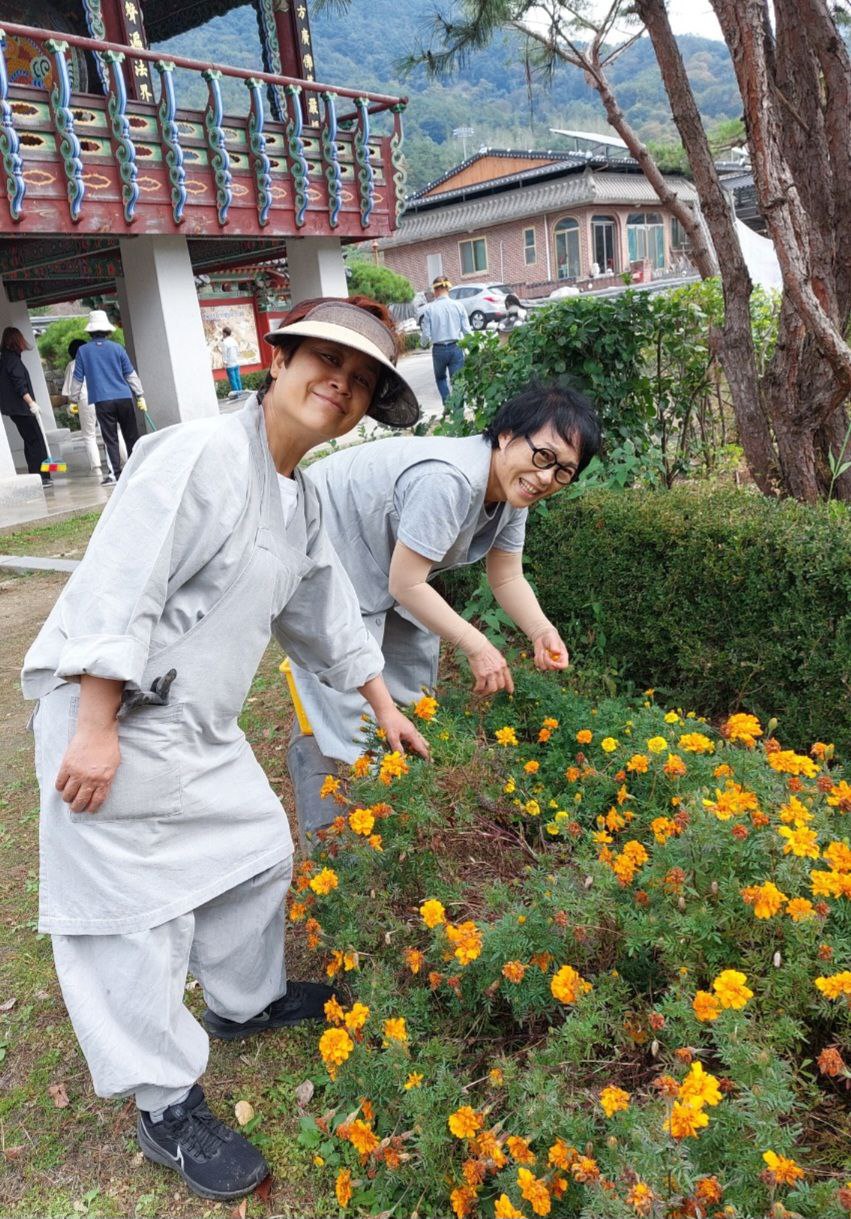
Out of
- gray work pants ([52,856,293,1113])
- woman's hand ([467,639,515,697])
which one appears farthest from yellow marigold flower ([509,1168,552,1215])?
woman's hand ([467,639,515,697])

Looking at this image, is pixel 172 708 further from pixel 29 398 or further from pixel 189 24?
pixel 189 24

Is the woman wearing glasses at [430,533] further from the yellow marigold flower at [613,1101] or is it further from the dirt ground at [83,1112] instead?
the yellow marigold flower at [613,1101]

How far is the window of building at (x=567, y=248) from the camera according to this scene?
3909cm

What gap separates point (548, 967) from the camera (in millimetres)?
1665

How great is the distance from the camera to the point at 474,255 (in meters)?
42.9

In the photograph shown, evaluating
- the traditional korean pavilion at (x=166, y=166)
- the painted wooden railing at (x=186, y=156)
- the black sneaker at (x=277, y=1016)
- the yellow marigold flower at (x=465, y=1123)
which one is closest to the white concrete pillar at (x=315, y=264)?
the traditional korean pavilion at (x=166, y=166)

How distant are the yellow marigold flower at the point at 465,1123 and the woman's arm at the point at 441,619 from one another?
43.9 inches

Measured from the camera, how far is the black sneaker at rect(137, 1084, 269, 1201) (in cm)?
182

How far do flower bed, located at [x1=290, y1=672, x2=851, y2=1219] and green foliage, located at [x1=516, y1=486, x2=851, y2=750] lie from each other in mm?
699

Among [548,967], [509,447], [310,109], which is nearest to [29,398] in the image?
[310,109]

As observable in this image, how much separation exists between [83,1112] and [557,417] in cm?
199

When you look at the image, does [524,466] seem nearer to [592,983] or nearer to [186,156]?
[592,983]

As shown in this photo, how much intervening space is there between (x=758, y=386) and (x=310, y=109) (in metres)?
10.5

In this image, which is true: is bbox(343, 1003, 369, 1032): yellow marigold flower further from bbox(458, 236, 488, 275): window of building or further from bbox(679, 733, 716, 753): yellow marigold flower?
bbox(458, 236, 488, 275): window of building
